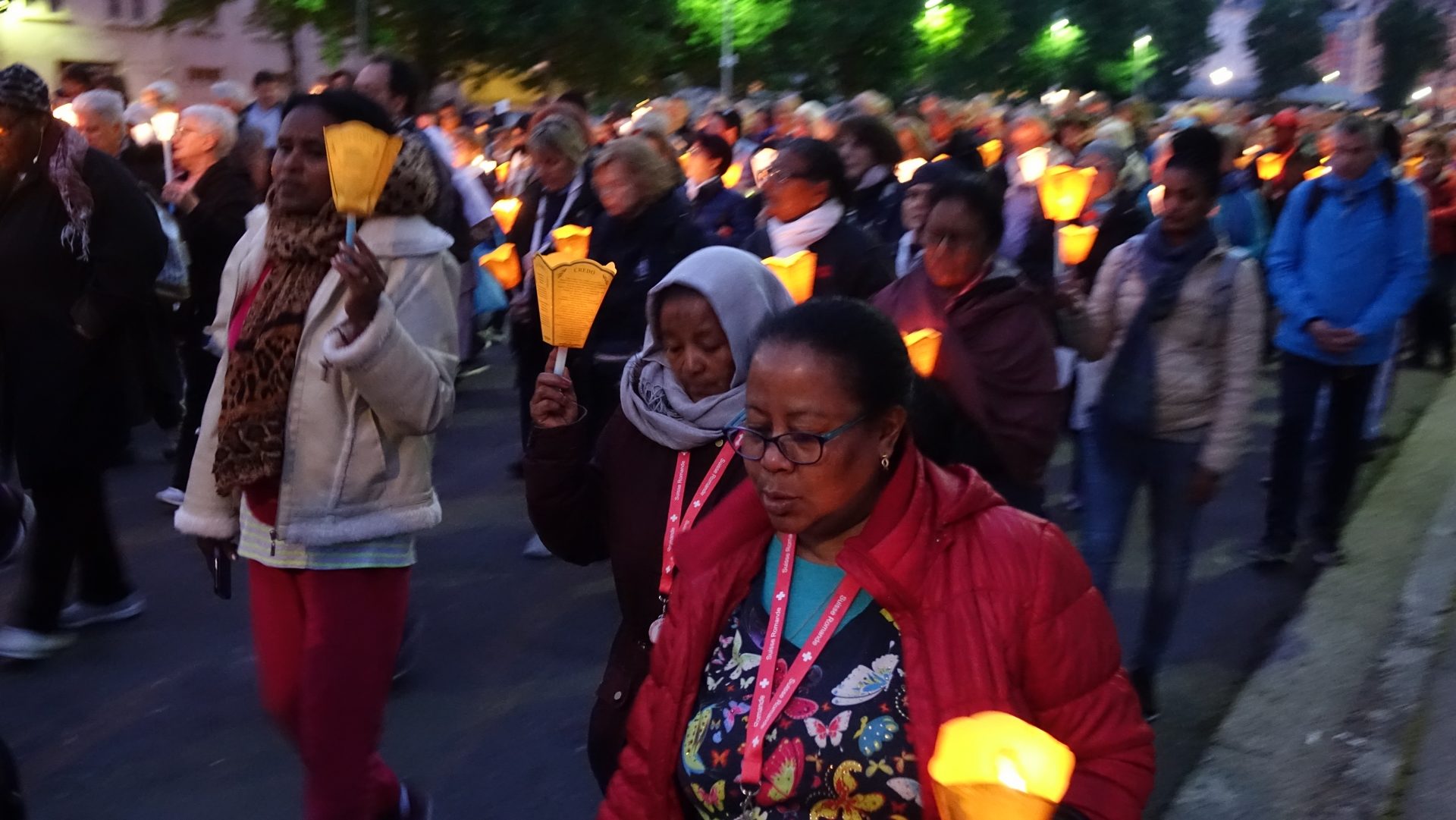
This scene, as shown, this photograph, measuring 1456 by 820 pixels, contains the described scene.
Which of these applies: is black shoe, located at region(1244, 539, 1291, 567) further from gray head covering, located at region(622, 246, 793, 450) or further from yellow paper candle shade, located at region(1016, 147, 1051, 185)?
gray head covering, located at region(622, 246, 793, 450)

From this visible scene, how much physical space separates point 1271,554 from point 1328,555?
0.25m

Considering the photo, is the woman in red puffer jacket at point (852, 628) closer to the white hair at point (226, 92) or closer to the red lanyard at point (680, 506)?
the red lanyard at point (680, 506)

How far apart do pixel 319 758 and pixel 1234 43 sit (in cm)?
11122

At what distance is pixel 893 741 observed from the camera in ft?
7.07

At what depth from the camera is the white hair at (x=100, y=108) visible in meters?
7.01

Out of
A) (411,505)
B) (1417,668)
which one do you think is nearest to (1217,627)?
(1417,668)

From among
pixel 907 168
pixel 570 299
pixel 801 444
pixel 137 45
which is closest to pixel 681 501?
pixel 570 299

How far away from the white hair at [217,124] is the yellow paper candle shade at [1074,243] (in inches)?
155

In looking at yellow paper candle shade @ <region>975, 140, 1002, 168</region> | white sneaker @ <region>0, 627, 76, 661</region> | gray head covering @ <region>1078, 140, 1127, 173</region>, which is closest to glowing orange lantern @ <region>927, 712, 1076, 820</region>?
white sneaker @ <region>0, 627, 76, 661</region>

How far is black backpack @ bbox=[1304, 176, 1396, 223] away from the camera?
6.30 metres

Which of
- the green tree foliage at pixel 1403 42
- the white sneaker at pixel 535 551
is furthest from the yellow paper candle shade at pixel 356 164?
the green tree foliage at pixel 1403 42

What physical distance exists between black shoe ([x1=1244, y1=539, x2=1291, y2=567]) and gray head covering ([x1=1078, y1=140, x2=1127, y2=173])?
217cm

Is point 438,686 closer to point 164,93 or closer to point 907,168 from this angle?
point 907,168

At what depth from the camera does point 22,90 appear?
4.65 metres
